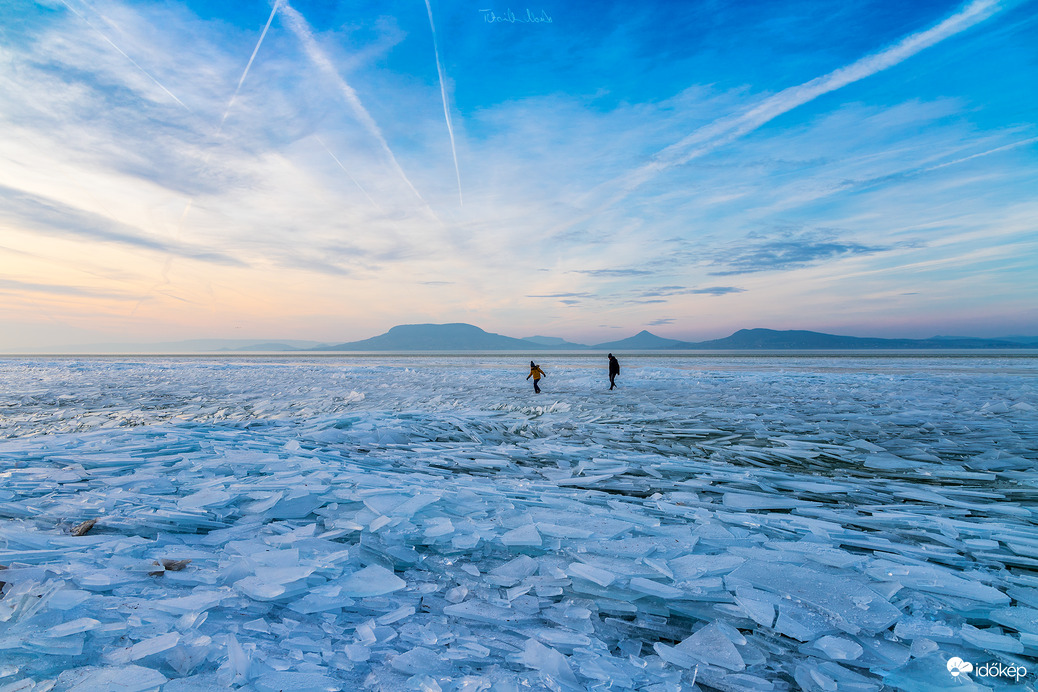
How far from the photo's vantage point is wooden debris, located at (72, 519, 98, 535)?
10.5 ft

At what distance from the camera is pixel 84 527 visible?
3.25m

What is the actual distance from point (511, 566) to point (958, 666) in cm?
229

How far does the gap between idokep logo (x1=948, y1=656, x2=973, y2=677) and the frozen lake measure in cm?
2

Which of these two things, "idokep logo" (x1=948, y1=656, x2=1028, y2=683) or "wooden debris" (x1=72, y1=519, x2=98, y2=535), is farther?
"wooden debris" (x1=72, y1=519, x2=98, y2=535)

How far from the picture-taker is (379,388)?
1590cm

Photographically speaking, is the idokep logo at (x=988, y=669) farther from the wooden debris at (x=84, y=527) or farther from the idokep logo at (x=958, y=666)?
the wooden debris at (x=84, y=527)

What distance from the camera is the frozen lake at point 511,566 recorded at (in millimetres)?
2068

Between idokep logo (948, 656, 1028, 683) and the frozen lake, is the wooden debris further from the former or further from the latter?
idokep logo (948, 656, 1028, 683)

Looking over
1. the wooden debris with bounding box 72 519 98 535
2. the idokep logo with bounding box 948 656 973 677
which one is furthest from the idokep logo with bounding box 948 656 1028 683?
the wooden debris with bounding box 72 519 98 535

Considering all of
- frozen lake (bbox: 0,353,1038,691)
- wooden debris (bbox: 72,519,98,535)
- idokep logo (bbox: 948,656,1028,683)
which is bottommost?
idokep logo (bbox: 948,656,1028,683)

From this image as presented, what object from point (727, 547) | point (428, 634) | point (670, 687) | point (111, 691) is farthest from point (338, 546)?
point (727, 547)

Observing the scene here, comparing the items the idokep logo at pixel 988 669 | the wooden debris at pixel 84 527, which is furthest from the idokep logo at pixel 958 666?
the wooden debris at pixel 84 527

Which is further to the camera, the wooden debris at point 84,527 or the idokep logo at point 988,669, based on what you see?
the wooden debris at point 84,527

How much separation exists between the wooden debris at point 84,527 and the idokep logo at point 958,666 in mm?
5222
